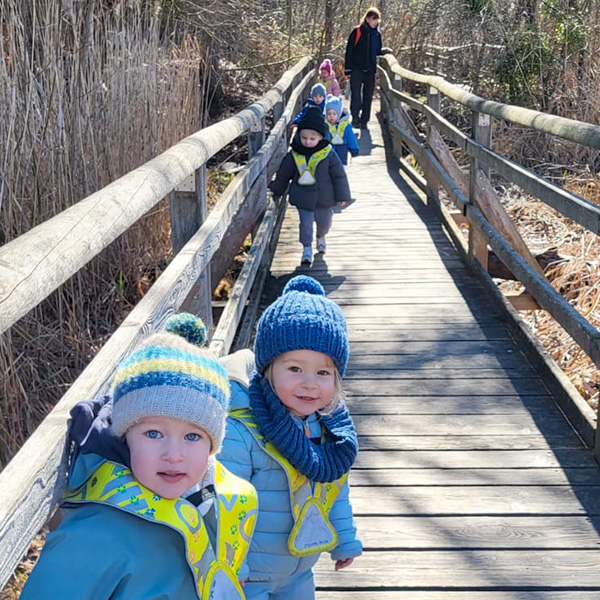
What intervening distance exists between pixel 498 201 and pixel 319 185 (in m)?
1.32

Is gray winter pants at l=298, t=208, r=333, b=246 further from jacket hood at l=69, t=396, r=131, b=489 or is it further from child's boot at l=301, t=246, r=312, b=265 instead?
jacket hood at l=69, t=396, r=131, b=489

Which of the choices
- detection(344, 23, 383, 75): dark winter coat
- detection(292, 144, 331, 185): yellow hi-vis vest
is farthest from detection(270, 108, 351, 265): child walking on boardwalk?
detection(344, 23, 383, 75): dark winter coat

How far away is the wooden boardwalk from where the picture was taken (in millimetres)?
2846

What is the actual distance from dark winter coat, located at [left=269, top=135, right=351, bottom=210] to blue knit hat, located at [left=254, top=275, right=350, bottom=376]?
4.34 m

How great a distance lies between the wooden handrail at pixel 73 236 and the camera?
1425 millimetres

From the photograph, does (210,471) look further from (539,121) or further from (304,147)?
(304,147)

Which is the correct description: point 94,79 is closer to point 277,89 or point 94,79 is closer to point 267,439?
point 277,89

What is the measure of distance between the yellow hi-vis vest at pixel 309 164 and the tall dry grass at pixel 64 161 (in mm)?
1029

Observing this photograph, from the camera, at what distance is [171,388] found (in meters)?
1.62

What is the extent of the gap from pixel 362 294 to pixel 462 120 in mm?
9187

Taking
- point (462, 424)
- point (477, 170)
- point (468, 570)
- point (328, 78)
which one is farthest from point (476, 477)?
point (328, 78)

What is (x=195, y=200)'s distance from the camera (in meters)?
3.44

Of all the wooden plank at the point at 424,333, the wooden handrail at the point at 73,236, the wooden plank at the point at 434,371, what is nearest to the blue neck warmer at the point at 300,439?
the wooden handrail at the point at 73,236

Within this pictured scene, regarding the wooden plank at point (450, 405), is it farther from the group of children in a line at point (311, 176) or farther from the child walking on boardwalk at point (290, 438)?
the group of children in a line at point (311, 176)
